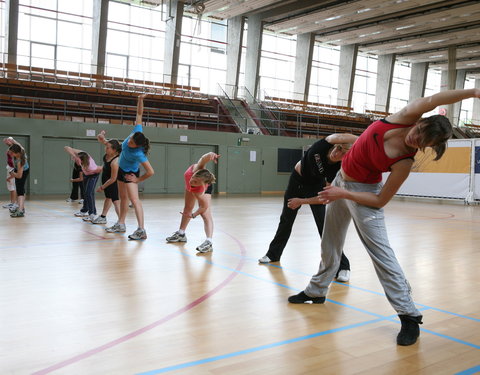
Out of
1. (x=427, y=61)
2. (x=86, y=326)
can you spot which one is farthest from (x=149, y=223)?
(x=427, y=61)

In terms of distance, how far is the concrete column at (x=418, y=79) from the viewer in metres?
33.5

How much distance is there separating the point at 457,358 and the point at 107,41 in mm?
22764

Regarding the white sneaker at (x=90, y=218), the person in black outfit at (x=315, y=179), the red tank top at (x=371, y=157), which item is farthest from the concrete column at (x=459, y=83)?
the red tank top at (x=371, y=157)

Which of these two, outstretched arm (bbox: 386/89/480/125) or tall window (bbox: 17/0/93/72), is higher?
tall window (bbox: 17/0/93/72)

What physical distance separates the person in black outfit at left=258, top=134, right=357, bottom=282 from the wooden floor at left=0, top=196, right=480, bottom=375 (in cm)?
20

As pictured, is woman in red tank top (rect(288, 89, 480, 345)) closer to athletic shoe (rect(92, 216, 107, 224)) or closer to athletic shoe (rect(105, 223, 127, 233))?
athletic shoe (rect(105, 223, 127, 233))

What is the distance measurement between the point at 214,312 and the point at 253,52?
23163mm

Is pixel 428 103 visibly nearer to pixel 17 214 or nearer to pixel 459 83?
pixel 17 214

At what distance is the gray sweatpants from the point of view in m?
3.08

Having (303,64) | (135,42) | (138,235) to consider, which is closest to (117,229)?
(138,235)

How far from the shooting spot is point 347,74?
29156 mm

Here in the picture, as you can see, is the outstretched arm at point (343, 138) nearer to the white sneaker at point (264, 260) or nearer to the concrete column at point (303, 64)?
the white sneaker at point (264, 260)

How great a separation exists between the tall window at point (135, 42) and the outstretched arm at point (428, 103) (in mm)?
21353

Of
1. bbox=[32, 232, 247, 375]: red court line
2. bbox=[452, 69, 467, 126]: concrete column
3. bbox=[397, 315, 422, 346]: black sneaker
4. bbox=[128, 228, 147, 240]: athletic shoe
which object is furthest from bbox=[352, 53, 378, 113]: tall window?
bbox=[397, 315, 422, 346]: black sneaker
